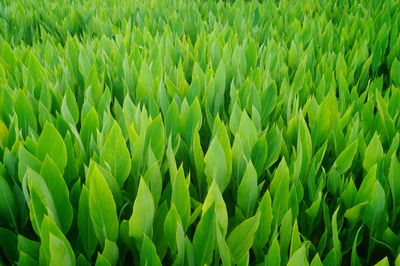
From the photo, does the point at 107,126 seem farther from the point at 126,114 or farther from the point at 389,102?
the point at 389,102

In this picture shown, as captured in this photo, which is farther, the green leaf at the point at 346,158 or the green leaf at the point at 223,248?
the green leaf at the point at 346,158

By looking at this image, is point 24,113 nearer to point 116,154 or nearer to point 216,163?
point 116,154

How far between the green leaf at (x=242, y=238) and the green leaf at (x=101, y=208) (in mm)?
344

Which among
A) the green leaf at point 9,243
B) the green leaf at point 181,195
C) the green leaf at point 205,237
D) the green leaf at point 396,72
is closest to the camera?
the green leaf at point 205,237

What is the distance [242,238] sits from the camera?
1318 millimetres

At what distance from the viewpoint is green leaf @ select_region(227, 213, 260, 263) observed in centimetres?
130

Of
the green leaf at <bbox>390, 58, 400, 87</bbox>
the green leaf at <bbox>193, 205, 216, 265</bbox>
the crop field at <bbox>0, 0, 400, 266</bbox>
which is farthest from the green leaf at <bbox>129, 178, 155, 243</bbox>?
the green leaf at <bbox>390, 58, 400, 87</bbox>

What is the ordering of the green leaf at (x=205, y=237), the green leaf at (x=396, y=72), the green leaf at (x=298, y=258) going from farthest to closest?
the green leaf at (x=396, y=72)
the green leaf at (x=205, y=237)
the green leaf at (x=298, y=258)

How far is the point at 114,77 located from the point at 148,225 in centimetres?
150

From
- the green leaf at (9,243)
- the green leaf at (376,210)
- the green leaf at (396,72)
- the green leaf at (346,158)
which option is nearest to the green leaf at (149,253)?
the green leaf at (9,243)

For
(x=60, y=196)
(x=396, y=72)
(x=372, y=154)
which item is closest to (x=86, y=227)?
(x=60, y=196)

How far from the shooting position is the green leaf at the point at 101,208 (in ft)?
4.12

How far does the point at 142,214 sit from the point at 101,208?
0.12 m

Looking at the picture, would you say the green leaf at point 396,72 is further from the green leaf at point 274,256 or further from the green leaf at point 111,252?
the green leaf at point 111,252
